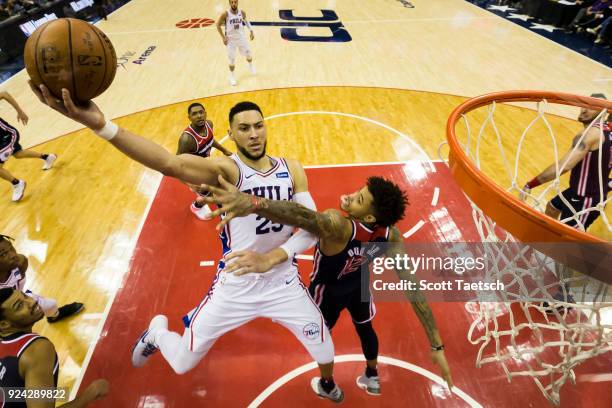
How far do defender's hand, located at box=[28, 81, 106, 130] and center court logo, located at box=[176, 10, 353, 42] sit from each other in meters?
10.9

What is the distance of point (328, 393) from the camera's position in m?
2.79

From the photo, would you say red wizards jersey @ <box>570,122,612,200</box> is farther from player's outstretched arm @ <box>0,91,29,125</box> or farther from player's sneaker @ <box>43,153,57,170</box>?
player's sneaker @ <box>43,153,57,170</box>

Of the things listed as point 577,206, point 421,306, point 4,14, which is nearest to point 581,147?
point 577,206

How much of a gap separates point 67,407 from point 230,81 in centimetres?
778

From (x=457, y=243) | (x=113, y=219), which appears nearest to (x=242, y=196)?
(x=457, y=243)

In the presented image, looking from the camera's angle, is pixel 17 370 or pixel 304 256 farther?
pixel 304 256

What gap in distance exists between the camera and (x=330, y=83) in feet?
28.2

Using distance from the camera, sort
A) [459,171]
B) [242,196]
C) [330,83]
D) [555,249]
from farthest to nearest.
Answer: [330,83]
[459,171]
[555,249]
[242,196]

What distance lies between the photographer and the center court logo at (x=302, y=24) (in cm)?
1155

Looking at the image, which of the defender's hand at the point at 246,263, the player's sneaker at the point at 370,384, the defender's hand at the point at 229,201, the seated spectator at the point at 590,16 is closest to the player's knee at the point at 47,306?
the defender's hand at the point at 246,263

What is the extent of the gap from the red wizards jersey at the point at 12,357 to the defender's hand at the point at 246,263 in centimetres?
133

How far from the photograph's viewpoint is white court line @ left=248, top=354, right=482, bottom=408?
→ 282 centimetres

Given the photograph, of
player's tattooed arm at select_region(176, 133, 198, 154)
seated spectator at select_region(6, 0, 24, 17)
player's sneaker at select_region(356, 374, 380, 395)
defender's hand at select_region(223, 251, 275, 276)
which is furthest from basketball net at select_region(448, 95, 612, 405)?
seated spectator at select_region(6, 0, 24, 17)

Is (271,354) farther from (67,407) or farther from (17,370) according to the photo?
(17,370)
